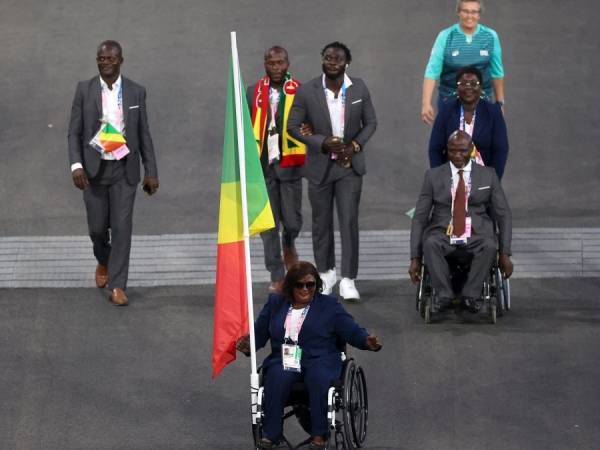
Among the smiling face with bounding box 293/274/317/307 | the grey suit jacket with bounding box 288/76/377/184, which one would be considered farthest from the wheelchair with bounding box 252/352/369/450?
the grey suit jacket with bounding box 288/76/377/184

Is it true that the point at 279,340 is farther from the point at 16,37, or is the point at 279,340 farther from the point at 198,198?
the point at 16,37

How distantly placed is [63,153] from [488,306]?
5141 millimetres

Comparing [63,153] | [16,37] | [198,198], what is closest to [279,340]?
[198,198]

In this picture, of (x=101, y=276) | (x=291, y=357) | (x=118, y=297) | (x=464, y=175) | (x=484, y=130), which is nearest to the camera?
(x=291, y=357)

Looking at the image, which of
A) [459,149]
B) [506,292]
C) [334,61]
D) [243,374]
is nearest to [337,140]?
[334,61]

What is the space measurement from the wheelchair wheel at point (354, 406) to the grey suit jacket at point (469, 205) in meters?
2.08

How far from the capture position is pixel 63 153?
51.8ft

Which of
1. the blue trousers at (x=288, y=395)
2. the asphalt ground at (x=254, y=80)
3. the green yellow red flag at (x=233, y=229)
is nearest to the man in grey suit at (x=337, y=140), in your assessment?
the asphalt ground at (x=254, y=80)

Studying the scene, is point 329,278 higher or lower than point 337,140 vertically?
lower

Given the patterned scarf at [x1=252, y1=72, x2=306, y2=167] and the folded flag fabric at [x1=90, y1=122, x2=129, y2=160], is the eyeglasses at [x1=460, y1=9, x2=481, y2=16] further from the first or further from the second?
the folded flag fabric at [x1=90, y1=122, x2=129, y2=160]

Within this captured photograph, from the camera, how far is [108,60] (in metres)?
12.4

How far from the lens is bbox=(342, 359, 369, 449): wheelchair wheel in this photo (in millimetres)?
9680

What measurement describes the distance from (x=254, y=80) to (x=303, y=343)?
7.10 m

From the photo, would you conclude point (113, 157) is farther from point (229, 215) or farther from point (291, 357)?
point (291, 357)
